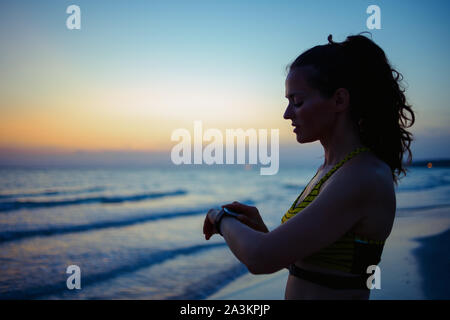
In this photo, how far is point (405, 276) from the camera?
5.98 m

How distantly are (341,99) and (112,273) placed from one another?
731cm

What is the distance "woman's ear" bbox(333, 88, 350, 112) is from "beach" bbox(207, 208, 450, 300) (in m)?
4.42

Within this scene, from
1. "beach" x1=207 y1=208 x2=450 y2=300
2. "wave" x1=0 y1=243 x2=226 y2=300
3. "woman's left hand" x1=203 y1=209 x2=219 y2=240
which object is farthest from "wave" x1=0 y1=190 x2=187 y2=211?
"woman's left hand" x1=203 y1=209 x2=219 y2=240

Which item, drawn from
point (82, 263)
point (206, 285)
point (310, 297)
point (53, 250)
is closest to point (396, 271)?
point (206, 285)

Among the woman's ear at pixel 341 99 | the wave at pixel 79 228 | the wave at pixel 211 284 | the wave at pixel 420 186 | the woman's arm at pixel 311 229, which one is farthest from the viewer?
the wave at pixel 420 186

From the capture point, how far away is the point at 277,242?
41.6 inches

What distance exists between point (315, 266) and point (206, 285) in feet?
19.1

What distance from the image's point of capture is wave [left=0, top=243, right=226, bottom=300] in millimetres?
6234

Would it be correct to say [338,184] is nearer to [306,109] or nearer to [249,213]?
[306,109]

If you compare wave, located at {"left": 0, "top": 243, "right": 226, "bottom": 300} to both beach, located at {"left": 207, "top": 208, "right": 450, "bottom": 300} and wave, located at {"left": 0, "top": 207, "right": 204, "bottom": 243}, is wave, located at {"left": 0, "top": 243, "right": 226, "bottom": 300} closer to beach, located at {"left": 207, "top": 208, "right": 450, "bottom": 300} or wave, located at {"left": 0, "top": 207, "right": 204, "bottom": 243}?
beach, located at {"left": 207, "top": 208, "right": 450, "bottom": 300}

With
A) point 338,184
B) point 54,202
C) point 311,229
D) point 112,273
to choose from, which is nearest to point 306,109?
point 338,184

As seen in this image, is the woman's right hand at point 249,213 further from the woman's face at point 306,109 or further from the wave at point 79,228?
the wave at point 79,228

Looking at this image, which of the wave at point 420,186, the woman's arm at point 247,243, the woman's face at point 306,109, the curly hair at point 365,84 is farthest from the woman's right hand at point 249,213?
the wave at point 420,186

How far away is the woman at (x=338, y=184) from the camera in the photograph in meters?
1.08
